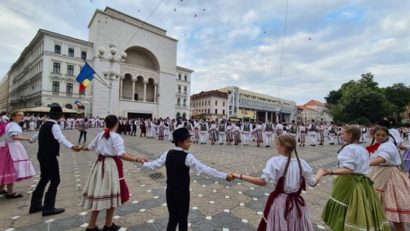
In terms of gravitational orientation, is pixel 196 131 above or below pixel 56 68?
below

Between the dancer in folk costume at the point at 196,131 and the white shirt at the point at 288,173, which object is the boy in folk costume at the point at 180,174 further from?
the dancer in folk costume at the point at 196,131

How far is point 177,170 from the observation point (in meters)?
2.54

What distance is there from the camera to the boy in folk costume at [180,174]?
2.52m

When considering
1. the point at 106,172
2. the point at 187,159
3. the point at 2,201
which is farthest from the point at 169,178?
the point at 2,201

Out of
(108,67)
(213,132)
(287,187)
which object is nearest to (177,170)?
(287,187)

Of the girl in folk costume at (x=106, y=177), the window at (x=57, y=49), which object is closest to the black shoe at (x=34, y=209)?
the girl in folk costume at (x=106, y=177)

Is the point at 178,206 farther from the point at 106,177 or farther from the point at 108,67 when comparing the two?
the point at 108,67

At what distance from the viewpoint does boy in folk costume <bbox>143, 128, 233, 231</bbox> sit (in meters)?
2.52

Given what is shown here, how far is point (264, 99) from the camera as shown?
87.2 m

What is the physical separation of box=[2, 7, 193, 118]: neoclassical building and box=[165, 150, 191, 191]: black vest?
3450 cm

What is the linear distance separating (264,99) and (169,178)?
3471 inches

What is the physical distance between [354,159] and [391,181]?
123 centimetres

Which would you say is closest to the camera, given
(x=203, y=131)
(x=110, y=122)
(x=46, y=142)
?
(x=110, y=122)

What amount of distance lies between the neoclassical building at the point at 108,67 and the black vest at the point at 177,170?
113 feet
